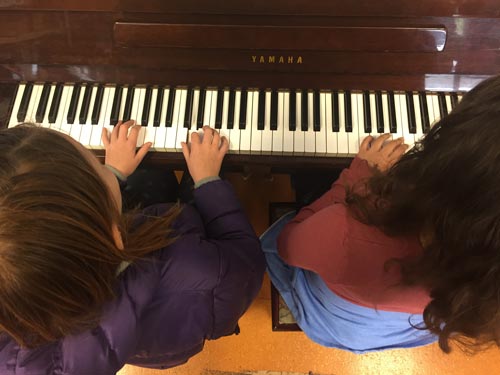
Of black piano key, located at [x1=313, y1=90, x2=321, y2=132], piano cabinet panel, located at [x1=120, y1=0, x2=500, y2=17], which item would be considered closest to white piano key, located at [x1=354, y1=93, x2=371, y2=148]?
black piano key, located at [x1=313, y1=90, x2=321, y2=132]

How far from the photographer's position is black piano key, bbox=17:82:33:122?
1.14 metres

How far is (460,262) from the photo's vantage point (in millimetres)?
664

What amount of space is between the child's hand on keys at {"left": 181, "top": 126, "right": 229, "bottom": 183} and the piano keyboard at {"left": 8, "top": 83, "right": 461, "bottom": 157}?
0.09 feet

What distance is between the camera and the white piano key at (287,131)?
1114mm

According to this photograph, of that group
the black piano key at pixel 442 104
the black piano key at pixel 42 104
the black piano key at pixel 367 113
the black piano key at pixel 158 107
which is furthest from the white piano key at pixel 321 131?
the black piano key at pixel 42 104

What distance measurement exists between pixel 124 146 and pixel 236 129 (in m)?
0.30

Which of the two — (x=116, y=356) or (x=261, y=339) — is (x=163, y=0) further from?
(x=261, y=339)

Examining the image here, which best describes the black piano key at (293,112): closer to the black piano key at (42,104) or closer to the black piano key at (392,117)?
the black piano key at (392,117)

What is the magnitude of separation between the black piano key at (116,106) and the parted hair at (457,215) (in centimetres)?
73

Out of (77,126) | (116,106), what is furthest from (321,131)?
(77,126)

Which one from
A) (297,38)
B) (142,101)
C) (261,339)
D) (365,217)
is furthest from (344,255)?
(261,339)

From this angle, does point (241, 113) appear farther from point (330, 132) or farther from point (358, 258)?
point (358, 258)

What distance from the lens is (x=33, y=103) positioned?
1154 millimetres

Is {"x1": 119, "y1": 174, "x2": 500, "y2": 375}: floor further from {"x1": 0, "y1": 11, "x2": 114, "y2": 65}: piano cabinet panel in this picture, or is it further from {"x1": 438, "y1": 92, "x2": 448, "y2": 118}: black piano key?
{"x1": 0, "y1": 11, "x2": 114, "y2": 65}: piano cabinet panel
